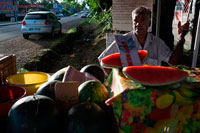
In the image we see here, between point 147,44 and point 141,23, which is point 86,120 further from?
point 147,44

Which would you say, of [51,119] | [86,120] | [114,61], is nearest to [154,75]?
[114,61]

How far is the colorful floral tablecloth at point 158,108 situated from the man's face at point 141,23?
4.86 feet

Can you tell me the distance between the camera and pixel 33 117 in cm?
134

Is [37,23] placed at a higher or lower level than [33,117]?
higher

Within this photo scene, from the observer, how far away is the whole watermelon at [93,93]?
1.64 meters

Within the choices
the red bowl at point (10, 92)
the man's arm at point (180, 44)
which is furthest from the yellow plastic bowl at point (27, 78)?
the man's arm at point (180, 44)

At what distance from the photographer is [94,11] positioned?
9188 mm

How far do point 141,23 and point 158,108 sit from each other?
63.9 inches

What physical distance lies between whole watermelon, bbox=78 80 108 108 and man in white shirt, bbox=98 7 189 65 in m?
0.97

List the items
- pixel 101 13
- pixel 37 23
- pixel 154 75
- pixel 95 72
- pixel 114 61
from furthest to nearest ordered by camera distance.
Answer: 1. pixel 37 23
2. pixel 101 13
3. pixel 95 72
4. pixel 114 61
5. pixel 154 75

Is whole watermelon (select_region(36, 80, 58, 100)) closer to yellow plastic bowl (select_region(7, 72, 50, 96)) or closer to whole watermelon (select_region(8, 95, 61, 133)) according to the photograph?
whole watermelon (select_region(8, 95, 61, 133))

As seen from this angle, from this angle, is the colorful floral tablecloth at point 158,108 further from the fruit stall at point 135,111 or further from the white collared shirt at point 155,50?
the white collared shirt at point 155,50

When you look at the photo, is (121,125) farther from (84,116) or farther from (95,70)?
(95,70)

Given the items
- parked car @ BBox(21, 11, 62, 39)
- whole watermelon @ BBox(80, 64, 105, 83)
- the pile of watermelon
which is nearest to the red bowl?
the pile of watermelon
